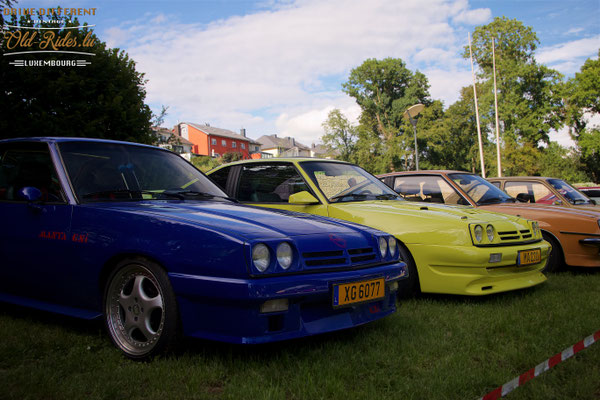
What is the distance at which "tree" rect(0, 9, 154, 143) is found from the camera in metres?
9.45

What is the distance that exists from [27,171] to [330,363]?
2.85 m

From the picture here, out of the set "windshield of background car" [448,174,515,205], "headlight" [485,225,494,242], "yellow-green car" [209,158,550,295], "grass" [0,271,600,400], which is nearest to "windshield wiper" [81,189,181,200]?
"grass" [0,271,600,400]

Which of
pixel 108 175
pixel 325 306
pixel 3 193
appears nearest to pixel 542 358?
pixel 325 306

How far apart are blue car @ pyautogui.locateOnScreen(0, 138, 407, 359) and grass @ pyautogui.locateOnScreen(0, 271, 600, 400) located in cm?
20

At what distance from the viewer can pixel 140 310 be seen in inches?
119

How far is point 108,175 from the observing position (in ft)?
12.2

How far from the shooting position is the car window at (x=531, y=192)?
8234 millimetres

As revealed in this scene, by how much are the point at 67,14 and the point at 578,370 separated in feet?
38.9

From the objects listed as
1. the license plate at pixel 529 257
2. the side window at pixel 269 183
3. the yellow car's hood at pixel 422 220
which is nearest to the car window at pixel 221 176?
the side window at pixel 269 183

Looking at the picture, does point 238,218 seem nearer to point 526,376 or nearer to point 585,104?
point 526,376

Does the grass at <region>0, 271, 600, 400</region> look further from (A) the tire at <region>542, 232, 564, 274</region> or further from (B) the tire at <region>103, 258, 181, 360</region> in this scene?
(A) the tire at <region>542, 232, 564, 274</region>

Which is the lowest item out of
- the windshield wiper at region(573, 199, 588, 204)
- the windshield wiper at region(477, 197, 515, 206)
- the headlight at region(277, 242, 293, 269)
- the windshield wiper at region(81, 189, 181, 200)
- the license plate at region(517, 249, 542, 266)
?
the license plate at region(517, 249, 542, 266)

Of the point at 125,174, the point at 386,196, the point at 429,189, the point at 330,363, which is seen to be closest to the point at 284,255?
the point at 330,363

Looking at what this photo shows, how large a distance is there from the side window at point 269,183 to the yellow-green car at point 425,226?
0.01 m
